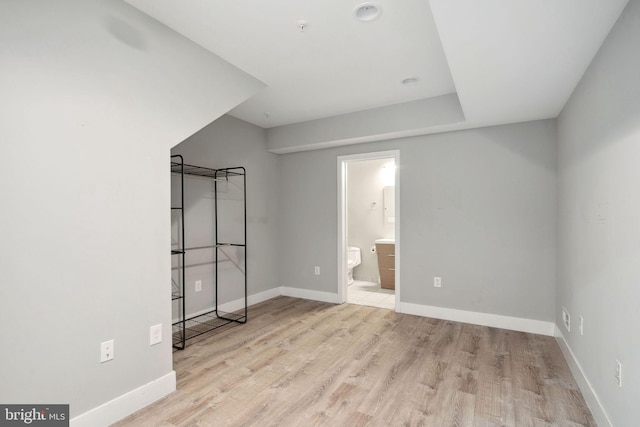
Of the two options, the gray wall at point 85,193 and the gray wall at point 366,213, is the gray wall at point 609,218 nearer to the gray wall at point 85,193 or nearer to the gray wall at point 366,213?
the gray wall at point 85,193

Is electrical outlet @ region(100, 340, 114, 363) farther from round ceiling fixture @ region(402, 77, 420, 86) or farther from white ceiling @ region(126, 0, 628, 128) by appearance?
round ceiling fixture @ region(402, 77, 420, 86)

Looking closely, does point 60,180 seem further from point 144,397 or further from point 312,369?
point 312,369

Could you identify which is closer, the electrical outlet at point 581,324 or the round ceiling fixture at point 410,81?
the electrical outlet at point 581,324

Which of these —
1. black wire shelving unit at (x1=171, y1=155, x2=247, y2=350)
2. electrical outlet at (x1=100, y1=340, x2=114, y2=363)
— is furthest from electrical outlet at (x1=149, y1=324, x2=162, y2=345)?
black wire shelving unit at (x1=171, y1=155, x2=247, y2=350)

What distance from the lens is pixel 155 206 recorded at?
6.92 feet

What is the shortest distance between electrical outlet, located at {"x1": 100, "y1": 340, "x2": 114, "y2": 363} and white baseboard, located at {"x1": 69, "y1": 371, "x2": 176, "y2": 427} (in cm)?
25

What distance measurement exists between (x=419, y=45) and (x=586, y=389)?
2.55 m

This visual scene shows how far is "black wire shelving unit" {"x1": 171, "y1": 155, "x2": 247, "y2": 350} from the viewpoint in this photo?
3.12 m

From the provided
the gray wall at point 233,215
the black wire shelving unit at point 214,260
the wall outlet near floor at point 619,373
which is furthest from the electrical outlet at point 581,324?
the gray wall at point 233,215

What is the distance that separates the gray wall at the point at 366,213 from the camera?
5.79 meters

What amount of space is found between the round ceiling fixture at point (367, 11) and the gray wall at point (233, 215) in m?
2.14

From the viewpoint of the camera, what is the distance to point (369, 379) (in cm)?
238

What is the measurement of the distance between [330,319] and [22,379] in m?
2.71

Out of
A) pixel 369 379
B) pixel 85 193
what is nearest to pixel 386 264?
pixel 369 379
